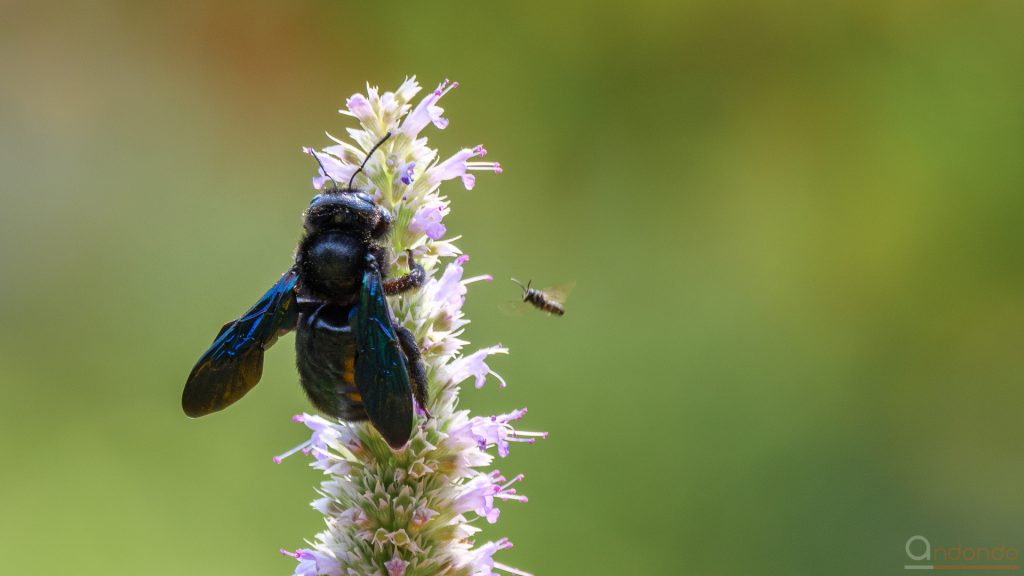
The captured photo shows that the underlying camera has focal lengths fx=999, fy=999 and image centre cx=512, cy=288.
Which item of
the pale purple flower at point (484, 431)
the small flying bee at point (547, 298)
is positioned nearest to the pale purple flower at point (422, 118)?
the pale purple flower at point (484, 431)

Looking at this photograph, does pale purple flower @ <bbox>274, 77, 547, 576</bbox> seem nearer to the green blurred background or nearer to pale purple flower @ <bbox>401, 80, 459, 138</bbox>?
pale purple flower @ <bbox>401, 80, 459, 138</bbox>

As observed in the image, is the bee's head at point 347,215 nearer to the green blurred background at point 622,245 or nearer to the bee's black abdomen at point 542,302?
the bee's black abdomen at point 542,302

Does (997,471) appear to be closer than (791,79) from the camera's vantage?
Yes

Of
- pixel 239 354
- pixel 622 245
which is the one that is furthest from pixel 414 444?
pixel 622 245

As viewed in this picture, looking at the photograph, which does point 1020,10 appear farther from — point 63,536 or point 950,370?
point 63,536

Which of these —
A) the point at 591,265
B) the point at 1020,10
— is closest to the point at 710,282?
the point at 591,265
